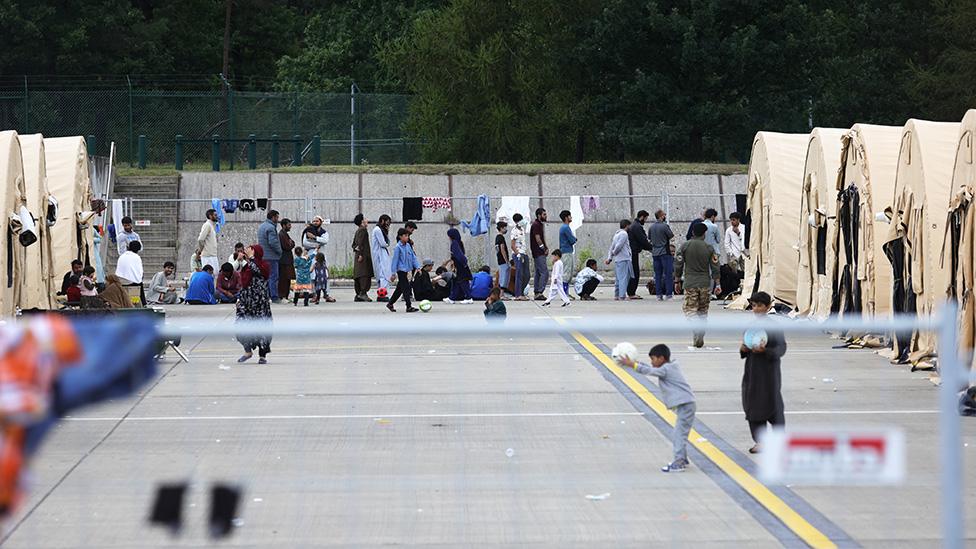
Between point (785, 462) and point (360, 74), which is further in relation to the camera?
point (360, 74)

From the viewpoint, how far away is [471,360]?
289 inches

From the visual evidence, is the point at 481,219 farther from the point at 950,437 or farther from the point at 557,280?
the point at 950,437

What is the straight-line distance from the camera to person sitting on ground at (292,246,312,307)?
81.2 feet

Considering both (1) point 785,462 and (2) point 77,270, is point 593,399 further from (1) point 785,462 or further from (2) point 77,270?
(2) point 77,270

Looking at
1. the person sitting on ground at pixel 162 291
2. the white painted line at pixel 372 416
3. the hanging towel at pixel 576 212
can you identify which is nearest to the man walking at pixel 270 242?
the person sitting on ground at pixel 162 291

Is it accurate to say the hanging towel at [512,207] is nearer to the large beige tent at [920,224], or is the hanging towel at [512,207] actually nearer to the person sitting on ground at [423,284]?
the person sitting on ground at [423,284]

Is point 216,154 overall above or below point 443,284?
above

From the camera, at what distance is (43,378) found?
3.68 m

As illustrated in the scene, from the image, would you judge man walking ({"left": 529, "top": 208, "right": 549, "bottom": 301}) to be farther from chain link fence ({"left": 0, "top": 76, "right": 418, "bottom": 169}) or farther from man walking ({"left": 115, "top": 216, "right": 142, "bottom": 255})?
chain link fence ({"left": 0, "top": 76, "right": 418, "bottom": 169})

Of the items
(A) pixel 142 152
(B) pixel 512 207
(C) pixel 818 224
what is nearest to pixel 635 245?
(B) pixel 512 207

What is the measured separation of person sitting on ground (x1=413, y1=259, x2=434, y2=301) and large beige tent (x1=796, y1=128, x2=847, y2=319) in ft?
22.5

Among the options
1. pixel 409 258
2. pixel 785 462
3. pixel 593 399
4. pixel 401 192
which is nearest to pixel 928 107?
pixel 401 192

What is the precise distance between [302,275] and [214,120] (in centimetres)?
1526

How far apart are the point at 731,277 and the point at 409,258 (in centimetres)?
620
